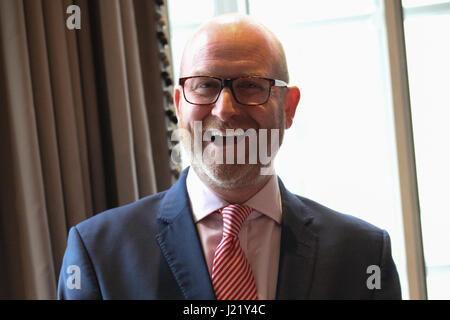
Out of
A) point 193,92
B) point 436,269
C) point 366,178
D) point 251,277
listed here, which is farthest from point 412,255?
point 193,92

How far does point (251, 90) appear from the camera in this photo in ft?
2.82

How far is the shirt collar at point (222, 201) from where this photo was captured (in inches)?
35.3

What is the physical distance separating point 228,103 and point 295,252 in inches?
12.1

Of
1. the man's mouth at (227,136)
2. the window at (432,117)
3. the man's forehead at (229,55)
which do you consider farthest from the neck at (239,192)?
the window at (432,117)

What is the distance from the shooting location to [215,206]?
894 mm

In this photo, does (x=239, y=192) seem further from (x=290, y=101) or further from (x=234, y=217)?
(x=290, y=101)

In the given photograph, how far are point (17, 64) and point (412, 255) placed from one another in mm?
1529

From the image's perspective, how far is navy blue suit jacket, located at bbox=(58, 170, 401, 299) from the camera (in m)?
0.83

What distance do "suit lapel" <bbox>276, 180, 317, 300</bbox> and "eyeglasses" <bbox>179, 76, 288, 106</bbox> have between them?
23 centimetres

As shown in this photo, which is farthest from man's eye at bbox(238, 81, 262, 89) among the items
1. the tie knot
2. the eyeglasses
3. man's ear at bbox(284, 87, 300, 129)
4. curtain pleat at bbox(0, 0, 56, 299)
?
curtain pleat at bbox(0, 0, 56, 299)

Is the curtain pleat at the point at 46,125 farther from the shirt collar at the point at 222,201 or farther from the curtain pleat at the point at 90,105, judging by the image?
the shirt collar at the point at 222,201

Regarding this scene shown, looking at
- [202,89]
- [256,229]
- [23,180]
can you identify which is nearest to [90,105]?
[23,180]

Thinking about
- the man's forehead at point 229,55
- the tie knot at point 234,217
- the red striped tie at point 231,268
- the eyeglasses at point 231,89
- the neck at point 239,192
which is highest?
the man's forehead at point 229,55

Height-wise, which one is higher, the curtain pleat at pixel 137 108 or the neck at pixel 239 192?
the curtain pleat at pixel 137 108
